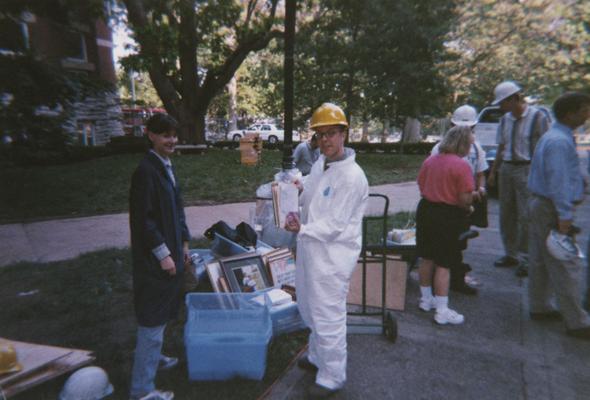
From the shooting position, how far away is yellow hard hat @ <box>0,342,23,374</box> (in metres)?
2.59

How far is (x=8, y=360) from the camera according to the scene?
8.57 feet

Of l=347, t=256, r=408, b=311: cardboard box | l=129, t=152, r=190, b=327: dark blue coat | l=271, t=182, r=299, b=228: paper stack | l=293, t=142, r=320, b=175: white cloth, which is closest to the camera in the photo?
l=129, t=152, r=190, b=327: dark blue coat

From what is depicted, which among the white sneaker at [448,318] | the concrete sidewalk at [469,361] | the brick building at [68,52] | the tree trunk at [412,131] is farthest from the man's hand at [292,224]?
the tree trunk at [412,131]

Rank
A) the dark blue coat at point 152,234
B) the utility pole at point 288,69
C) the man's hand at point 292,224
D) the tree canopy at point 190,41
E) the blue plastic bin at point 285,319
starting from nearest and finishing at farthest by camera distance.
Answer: the dark blue coat at point 152,234, the man's hand at point 292,224, the blue plastic bin at point 285,319, the utility pole at point 288,69, the tree canopy at point 190,41

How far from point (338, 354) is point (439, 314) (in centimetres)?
162

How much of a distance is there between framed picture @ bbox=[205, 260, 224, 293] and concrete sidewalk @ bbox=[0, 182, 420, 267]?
1.73m

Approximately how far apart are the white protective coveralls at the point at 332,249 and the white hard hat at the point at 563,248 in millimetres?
1945

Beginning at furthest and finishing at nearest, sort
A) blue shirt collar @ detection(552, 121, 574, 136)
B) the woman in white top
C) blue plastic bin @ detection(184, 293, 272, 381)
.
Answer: the woman in white top, blue shirt collar @ detection(552, 121, 574, 136), blue plastic bin @ detection(184, 293, 272, 381)

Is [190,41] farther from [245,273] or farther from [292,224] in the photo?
[292,224]

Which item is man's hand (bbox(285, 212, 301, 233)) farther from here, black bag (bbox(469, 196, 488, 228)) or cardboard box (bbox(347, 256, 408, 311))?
black bag (bbox(469, 196, 488, 228))

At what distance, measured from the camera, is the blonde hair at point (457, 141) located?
11.9ft

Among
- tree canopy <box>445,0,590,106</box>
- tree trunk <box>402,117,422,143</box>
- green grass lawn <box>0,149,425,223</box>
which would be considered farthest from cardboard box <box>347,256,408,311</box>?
tree trunk <box>402,117,422,143</box>

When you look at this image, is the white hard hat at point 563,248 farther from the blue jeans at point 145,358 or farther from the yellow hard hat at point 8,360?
the yellow hard hat at point 8,360

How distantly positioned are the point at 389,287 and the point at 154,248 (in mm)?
2663
